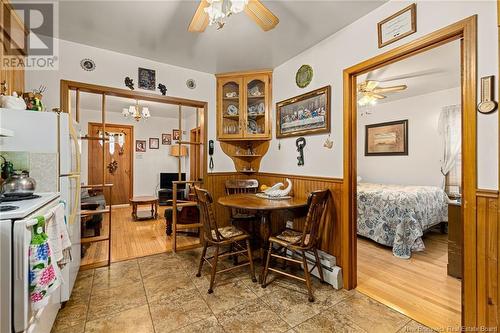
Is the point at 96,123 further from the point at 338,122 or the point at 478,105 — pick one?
the point at 478,105

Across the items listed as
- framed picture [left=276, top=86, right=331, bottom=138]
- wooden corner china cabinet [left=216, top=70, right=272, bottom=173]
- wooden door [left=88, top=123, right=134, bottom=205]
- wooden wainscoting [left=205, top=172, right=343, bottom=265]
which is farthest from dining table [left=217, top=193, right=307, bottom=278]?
wooden door [left=88, top=123, right=134, bottom=205]

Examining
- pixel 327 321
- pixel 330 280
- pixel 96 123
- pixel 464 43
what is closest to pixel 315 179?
pixel 330 280

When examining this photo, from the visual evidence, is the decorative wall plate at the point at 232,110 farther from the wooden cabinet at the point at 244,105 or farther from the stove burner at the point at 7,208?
the stove burner at the point at 7,208

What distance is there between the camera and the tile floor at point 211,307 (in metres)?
1.56

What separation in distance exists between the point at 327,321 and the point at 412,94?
14.6 ft

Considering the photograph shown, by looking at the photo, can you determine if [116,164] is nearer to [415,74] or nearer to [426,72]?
[415,74]

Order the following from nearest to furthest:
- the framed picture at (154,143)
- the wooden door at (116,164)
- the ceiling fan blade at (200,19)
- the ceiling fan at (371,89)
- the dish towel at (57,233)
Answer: the dish towel at (57,233) < the ceiling fan blade at (200,19) < the ceiling fan at (371,89) < the wooden door at (116,164) < the framed picture at (154,143)

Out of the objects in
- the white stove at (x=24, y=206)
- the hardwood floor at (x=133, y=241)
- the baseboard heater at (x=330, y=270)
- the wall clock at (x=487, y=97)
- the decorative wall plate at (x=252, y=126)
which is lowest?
the hardwood floor at (x=133, y=241)

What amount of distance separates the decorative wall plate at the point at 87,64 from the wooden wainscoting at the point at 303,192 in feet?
6.02

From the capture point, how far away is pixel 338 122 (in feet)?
7.16

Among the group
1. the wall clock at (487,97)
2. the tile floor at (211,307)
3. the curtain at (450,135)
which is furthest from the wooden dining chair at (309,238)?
the curtain at (450,135)

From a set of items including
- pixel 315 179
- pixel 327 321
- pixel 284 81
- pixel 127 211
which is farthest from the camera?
pixel 127 211

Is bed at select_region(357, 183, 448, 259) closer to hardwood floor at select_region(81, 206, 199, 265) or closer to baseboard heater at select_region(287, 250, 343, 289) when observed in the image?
baseboard heater at select_region(287, 250, 343, 289)

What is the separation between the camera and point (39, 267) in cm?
104
